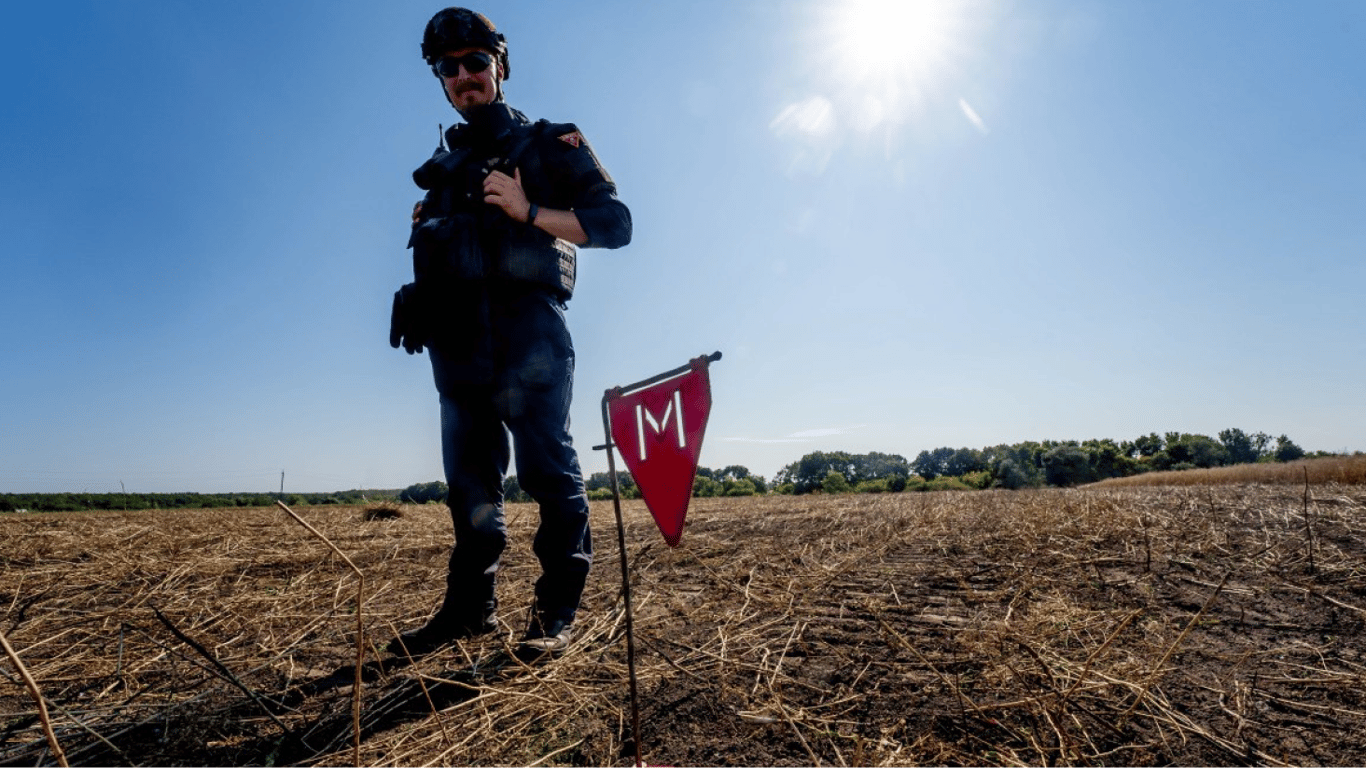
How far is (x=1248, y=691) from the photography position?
5.35 ft

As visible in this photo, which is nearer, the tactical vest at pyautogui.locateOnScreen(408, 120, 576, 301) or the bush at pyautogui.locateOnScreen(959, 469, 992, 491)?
the tactical vest at pyautogui.locateOnScreen(408, 120, 576, 301)

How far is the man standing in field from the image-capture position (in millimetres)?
2242

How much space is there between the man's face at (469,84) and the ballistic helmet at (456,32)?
0.09 feet

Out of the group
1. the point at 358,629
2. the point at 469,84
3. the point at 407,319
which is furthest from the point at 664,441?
the point at 469,84

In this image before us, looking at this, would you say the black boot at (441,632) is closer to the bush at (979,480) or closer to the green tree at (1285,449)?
the bush at (979,480)

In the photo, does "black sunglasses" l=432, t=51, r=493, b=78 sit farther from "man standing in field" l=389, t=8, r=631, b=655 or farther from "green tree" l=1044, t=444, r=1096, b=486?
"green tree" l=1044, t=444, r=1096, b=486

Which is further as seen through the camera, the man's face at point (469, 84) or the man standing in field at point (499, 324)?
the man's face at point (469, 84)

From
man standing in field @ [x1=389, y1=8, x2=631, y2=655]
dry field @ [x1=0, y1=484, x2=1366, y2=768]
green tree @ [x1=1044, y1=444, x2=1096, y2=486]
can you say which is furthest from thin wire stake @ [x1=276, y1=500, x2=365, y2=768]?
green tree @ [x1=1044, y1=444, x2=1096, y2=486]

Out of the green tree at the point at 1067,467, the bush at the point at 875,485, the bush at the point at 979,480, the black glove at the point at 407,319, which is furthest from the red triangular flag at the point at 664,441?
the green tree at the point at 1067,467

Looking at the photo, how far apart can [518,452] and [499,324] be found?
50cm

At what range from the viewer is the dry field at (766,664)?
1439mm

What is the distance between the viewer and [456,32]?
242 cm

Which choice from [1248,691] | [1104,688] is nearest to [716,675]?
[1104,688]

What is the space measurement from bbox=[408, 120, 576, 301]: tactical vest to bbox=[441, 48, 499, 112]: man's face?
217 mm
